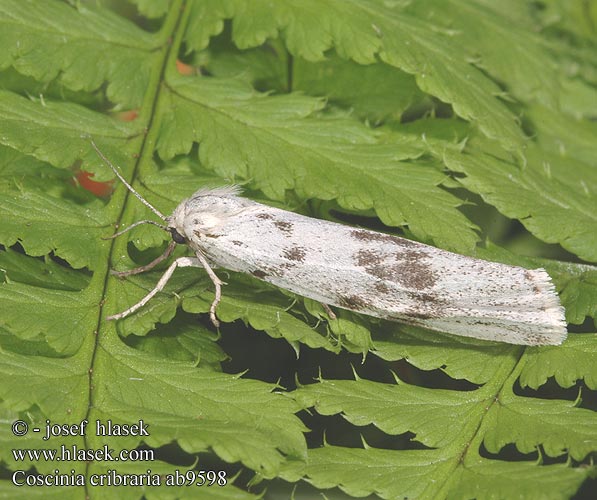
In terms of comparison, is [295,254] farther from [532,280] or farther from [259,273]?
[532,280]

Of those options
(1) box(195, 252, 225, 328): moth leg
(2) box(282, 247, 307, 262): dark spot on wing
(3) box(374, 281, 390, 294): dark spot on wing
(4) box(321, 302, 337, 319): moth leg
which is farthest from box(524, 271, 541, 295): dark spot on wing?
(1) box(195, 252, 225, 328): moth leg

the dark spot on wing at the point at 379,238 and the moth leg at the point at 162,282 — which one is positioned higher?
the dark spot on wing at the point at 379,238

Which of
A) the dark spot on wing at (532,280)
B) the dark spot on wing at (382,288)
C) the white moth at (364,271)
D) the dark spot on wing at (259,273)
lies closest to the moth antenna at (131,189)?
the white moth at (364,271)

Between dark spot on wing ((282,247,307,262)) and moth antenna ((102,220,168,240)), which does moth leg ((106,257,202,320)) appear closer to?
moth antenna ((102,220,168,240))

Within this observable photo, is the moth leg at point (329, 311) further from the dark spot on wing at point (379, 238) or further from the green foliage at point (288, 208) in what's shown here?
the dark spot on wing at point (379, 238)

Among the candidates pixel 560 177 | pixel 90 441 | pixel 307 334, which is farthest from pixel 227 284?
pixel 560 177

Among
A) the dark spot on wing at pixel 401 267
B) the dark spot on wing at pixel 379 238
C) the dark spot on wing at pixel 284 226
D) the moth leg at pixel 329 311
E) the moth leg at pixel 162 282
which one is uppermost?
the dark spot on wing at pixel 379 238

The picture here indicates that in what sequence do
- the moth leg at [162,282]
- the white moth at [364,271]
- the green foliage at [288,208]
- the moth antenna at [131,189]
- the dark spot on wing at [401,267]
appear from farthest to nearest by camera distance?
the moth antenna at [131,189] < the dark spot on wing at [401,267] < the white moth at [364,271] < the moth leg at [162,282] < the green foliage at [288,208]

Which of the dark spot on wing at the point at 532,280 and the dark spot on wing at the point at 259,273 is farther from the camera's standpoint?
the dark spot on wing at the point at 259,273
